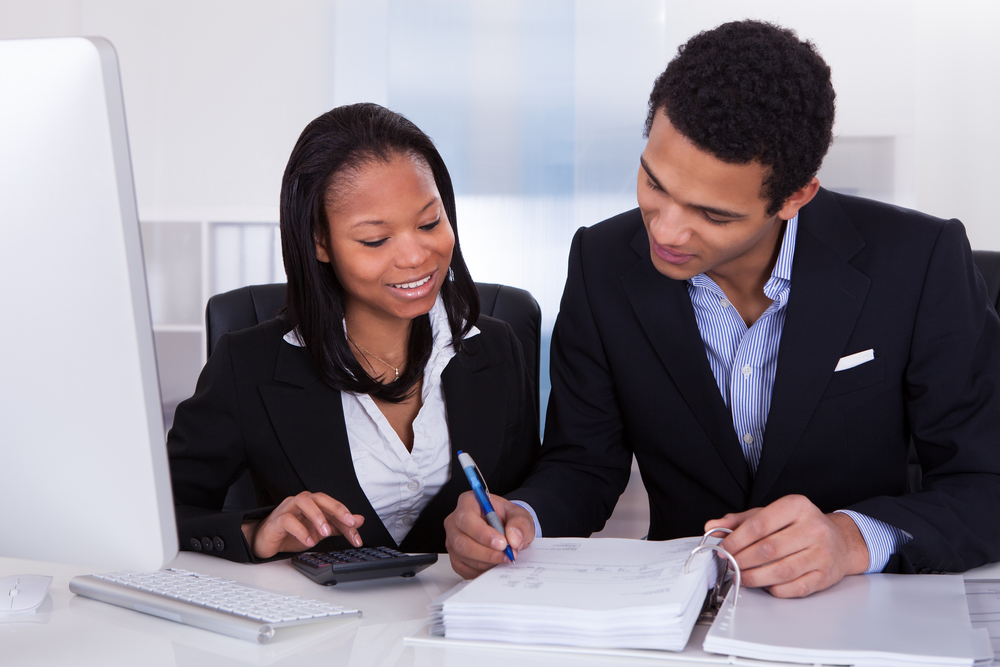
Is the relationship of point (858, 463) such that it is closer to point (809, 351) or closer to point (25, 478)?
point (809, 351)

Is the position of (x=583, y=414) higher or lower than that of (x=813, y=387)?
lower

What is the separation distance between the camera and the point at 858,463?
1.40 metres

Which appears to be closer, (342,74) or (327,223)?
(327,223)

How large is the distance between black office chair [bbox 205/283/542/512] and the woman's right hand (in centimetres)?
51

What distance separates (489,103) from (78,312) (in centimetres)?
251

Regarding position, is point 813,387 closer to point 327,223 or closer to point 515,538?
point 515,538

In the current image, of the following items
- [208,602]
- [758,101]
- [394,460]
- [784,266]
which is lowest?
[394,460]

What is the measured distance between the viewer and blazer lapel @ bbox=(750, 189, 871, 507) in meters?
1.33

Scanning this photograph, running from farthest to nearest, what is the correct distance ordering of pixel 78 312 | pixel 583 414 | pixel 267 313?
1. pixel 267 313
2. pixel 583 414
3. pixel 78 312

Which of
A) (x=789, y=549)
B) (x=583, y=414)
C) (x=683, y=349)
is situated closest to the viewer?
(x=789, y=549)

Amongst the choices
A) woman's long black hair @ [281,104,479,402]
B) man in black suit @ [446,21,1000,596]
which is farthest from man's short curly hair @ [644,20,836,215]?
woman's long black hair @ [281,104,479,402]

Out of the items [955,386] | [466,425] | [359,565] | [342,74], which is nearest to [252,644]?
[359,565]

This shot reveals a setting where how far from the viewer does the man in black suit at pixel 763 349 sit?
1.13 metres

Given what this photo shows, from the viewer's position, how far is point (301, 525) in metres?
1.14
